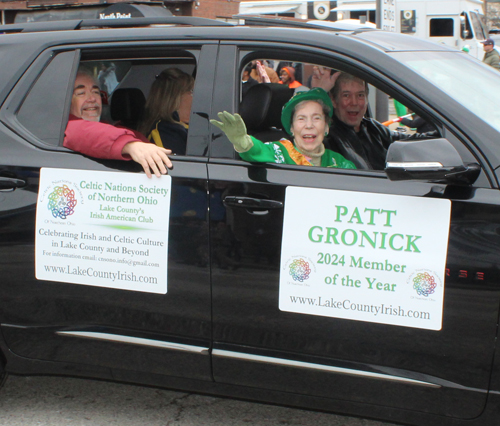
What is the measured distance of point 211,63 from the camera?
8.66 ft

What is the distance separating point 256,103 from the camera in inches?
121

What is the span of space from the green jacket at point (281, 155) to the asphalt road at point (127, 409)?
119 centimetres

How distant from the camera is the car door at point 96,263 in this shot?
8.41 feet

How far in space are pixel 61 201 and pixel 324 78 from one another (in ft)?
6.11

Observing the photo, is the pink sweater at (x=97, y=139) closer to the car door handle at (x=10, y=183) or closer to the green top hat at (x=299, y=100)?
the car door handle at (x=10, y=183)

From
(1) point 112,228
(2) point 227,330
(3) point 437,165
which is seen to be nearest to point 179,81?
(1) point 112,228

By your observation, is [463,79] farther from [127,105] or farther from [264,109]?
[127,105]

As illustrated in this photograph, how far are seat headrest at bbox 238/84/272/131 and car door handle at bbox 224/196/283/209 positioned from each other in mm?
630

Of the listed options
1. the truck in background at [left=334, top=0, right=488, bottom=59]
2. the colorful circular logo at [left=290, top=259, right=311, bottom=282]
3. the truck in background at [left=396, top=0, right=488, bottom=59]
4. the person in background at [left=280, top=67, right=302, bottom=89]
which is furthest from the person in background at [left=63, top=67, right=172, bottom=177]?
the truck in background at [left=396, top=0, right=488, bottom=59]

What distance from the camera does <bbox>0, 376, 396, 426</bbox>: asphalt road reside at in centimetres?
309

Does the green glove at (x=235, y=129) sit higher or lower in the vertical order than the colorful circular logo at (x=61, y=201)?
higher

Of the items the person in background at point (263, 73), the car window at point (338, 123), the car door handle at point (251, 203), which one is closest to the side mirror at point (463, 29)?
the person in background at point (263, 73)

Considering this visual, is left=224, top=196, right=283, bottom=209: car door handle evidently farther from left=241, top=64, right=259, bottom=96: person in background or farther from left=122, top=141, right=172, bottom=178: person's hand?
left=241, top=64, right=259, bottom=96: person in background

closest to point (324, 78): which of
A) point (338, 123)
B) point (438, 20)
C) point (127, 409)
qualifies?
point (338, 123)
